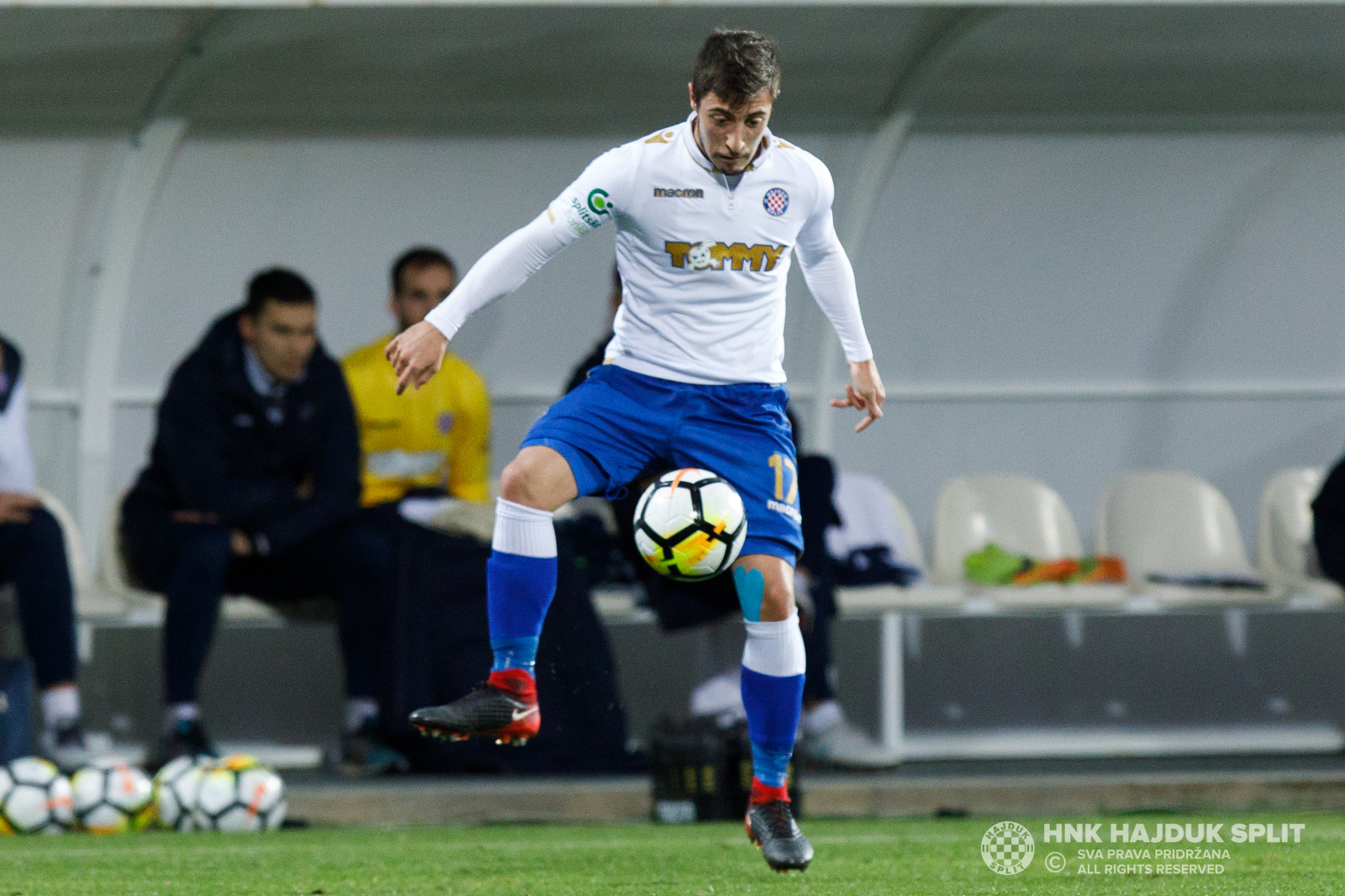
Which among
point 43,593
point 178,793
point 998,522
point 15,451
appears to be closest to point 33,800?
point 178,793

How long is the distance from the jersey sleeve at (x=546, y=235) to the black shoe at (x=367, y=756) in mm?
2769

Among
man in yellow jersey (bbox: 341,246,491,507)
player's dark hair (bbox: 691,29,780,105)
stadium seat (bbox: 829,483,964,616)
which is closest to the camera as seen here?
player's dark hair (bbox: 691,29,780,105)

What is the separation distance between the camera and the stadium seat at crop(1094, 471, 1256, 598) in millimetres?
7770

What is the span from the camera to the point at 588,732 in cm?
653

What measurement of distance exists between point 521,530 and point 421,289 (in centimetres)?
296

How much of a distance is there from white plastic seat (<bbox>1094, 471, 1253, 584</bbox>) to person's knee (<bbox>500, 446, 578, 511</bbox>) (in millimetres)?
4100

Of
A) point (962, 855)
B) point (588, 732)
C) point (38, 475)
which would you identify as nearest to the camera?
point (962, 855)

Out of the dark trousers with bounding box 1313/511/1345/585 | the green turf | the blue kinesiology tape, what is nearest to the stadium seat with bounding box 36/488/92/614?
the green turf

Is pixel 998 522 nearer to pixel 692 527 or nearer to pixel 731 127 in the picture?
pixel 692 527

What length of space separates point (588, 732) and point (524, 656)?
2230mm

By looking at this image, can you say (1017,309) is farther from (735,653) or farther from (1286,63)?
(735,653)

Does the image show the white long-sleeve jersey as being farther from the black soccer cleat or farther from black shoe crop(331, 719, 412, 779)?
black shoe crop(331, 719, 412, 779)

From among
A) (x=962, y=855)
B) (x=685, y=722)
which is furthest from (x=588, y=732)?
(x=962, y=855)

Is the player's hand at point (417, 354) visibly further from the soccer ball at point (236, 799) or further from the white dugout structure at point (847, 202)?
the white dugout structure at point (847, 202)
